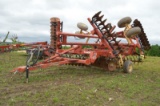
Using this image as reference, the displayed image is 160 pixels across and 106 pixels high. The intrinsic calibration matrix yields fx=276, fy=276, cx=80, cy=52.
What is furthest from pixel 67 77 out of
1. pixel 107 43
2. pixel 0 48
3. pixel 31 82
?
pixel 0 48

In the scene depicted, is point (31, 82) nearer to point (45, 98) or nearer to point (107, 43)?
point (45, 98)

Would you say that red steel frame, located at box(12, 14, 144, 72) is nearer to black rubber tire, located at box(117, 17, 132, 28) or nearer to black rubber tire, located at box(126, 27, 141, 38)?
black rubber tire, located at box(117, 17, 132, 28)

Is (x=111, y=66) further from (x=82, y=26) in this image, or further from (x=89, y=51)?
(x=82, y=26)

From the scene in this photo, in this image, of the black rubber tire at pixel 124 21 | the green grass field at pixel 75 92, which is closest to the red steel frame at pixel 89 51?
the black rubber tire at pixel 124 21

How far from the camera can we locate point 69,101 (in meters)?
5.15

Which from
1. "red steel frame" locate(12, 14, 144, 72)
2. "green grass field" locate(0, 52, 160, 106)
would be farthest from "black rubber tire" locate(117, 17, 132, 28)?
"green grass field" locate(0, 52, 160, 106)

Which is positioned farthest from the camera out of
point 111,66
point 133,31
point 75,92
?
point 111,66

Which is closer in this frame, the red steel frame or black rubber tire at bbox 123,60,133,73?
the red steel frame

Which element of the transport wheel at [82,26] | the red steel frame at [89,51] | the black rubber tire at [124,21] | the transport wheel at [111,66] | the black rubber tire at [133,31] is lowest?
the transport wheel at [111,66]

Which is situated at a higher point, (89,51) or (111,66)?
(89,51)

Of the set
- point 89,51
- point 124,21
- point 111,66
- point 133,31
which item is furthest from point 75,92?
point 124,21

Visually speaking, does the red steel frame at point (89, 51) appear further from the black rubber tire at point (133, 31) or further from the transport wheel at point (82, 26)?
the transport wheel at point (82, 26)

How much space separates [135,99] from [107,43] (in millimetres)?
3402

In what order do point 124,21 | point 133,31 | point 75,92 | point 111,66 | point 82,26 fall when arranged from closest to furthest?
point 75,92
point 133,31
point 111,66
point 124,21
point 82,26
